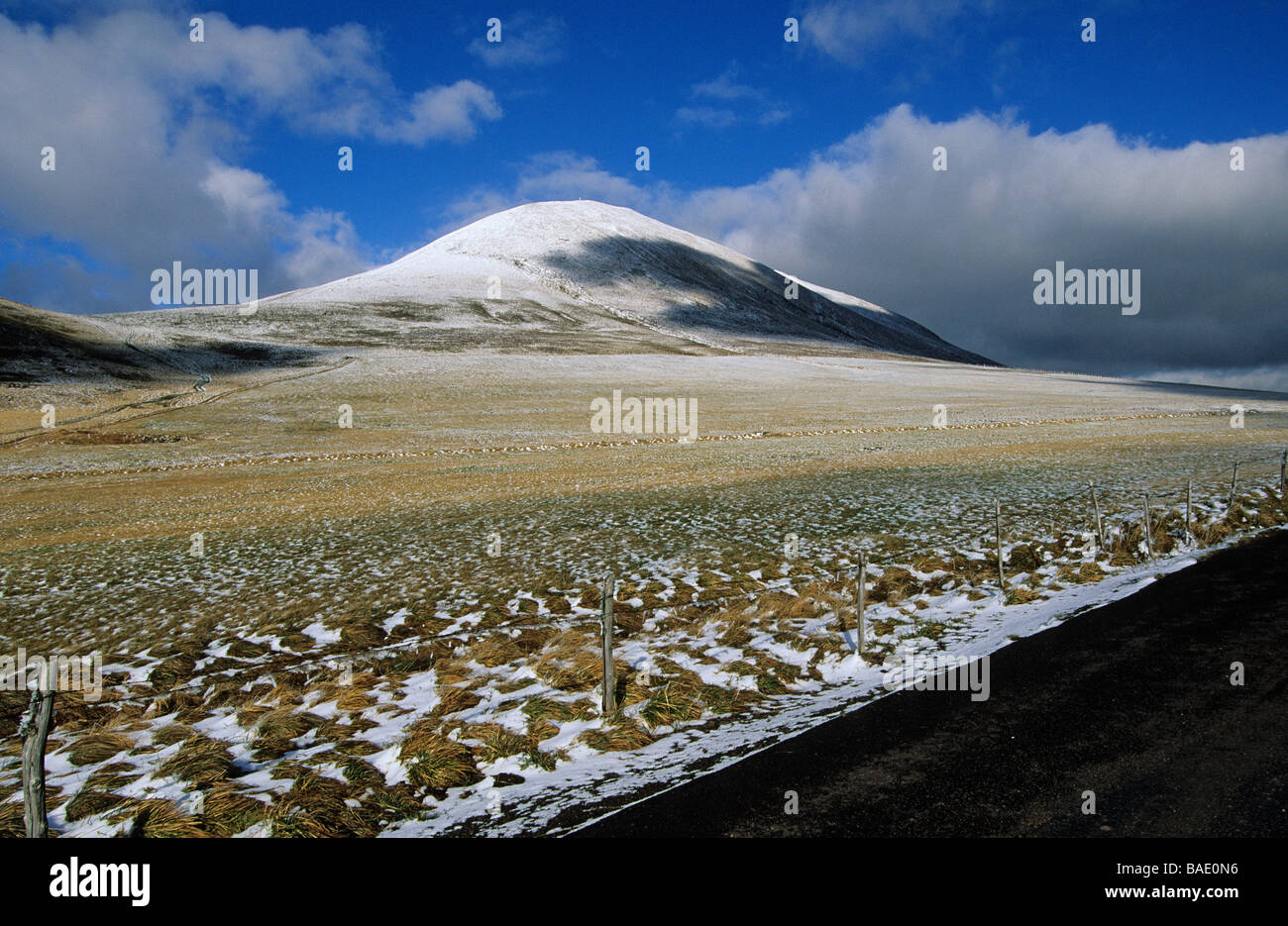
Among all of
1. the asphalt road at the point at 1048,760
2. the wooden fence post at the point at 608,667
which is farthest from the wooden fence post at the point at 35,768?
the wooden fence post at the point at 608,667

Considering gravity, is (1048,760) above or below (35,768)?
below

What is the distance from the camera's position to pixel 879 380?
100750 millimetres

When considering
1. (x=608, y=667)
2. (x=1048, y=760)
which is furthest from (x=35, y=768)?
(x=1048, y=760)

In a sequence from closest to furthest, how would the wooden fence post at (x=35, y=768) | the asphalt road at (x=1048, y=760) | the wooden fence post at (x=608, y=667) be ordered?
the wooden fence post at (x=35, y=768) < the asphalt road at (x=1048, y=760) < the wooden fence post at (x=608, y=667)

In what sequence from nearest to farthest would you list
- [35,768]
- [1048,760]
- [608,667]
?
[35,768], [1048,760], [608,667]

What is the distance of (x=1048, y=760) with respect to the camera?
26.6 feet

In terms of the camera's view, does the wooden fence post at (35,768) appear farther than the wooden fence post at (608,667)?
No

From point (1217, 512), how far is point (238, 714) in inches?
1156

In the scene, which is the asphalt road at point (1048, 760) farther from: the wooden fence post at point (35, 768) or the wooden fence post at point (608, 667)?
the wooden fence post at point (35, 768)

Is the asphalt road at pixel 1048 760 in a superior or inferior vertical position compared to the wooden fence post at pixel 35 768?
inferior

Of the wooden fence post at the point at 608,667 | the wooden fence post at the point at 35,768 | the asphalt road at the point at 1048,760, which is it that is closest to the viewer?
the wooden fence post at the point at 35,768

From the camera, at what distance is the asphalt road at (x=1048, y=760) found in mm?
6961

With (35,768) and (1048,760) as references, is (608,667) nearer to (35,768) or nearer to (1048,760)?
(1048,760)
